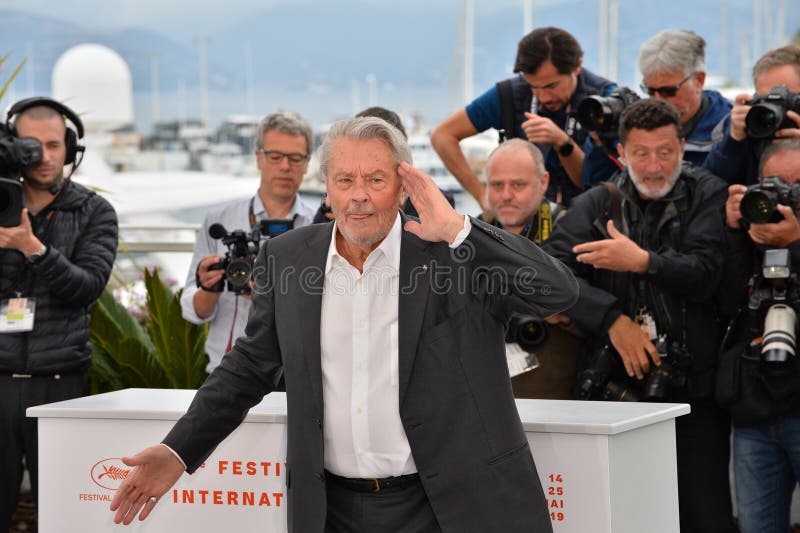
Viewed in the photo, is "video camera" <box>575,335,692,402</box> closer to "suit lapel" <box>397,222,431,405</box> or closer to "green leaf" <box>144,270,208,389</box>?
"suit lapel" <box>397,222,431,405</box>

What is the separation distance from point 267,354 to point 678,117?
1.77 metres

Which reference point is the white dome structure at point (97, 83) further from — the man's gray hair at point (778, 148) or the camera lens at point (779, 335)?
the camera lens at point (779, 335)

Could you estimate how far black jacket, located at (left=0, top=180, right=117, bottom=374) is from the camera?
3.72 meters

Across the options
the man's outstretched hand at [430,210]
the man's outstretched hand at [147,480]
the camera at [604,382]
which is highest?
the man's outstretched hand at [430,210]

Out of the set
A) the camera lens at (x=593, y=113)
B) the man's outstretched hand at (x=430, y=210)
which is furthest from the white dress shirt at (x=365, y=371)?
the camera lens at (x=593, y=113)

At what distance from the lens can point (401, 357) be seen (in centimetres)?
224

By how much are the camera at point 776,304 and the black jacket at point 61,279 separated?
2.39 m

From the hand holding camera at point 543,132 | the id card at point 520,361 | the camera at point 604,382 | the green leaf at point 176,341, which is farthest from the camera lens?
the green leaf at point 176,341

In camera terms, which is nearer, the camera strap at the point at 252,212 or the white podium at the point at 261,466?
the white podium at the point at 261,466

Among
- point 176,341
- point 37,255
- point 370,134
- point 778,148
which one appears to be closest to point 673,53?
point 778,148

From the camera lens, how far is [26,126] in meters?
3.83

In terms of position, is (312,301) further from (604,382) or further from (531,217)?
(531,217)

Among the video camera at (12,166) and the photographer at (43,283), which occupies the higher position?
the video camera at (12,166)

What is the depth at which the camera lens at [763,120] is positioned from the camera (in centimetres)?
338
